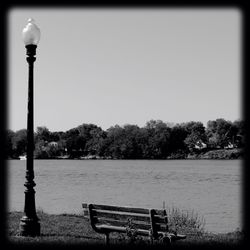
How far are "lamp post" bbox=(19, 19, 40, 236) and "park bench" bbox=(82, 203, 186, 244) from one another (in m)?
1.38

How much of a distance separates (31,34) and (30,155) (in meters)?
2.69

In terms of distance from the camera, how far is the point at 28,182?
1173 centimetres

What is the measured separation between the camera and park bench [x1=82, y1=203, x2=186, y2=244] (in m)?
10.3

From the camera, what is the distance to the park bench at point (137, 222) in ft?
33.8

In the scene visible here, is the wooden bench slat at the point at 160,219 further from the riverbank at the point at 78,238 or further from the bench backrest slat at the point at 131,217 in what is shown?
the riverbank at the point at 78,238

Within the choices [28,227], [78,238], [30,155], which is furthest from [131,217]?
[30,155]

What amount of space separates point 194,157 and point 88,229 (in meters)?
122

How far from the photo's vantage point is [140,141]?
5094 inches

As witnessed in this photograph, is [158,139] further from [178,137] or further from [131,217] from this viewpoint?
[131,217]

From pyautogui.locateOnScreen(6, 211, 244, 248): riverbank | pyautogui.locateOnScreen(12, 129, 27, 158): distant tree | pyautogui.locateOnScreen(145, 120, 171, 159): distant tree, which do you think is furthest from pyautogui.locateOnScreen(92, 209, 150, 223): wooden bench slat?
pyautogui.locateOnScreen(145, 120, 171, 159): distant tree

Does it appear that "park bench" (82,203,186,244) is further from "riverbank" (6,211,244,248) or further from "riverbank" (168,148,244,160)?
"riverbank" (168,148,244,160)

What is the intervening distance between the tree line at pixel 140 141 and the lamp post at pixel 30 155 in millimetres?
105362

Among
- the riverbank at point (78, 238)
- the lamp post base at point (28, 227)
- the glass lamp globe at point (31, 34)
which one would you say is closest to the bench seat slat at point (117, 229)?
the riverbank at point (78, 238)
